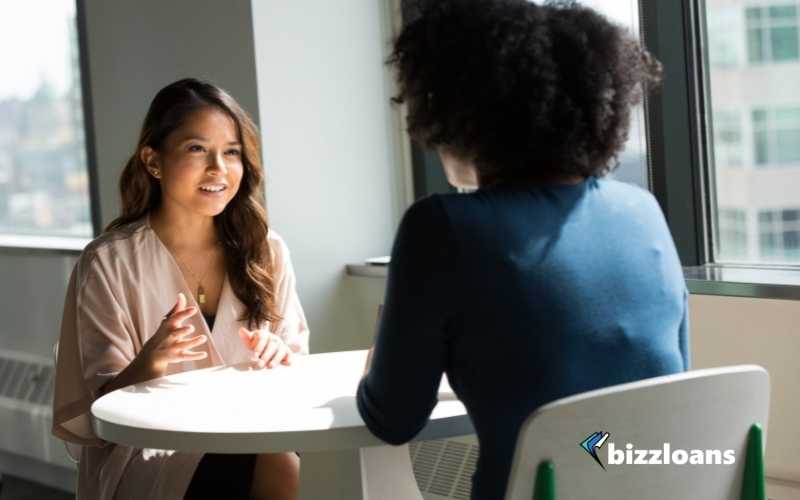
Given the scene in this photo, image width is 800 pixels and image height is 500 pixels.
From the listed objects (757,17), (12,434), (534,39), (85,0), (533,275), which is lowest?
(12,434)

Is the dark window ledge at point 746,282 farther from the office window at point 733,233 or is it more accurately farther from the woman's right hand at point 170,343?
the woman's right hand at point 170,343

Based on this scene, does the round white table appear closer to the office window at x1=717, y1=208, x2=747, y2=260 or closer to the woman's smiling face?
the woman's smiling face

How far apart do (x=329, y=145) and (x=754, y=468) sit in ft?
7.57

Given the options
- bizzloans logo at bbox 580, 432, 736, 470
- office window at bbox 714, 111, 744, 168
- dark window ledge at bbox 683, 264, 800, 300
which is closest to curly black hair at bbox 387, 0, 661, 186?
bizzloans logo at bbox 580, 432, 736, 470

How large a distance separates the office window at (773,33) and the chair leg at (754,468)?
148cm

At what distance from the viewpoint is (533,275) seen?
4.47 ft

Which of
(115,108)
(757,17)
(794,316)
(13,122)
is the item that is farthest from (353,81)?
(13,122)

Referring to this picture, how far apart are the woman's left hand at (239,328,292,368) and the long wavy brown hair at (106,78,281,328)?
0.74 feet

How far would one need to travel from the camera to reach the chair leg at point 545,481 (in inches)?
50.8

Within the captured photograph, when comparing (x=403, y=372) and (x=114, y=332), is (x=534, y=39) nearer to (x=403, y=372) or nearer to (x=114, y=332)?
(x=403, y=372)

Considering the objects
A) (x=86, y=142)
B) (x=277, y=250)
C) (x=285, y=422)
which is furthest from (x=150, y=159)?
(x=86, y=142)

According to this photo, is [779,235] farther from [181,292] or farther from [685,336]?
[181,292]

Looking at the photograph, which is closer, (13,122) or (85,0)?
(85,0)

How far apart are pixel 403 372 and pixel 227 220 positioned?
131cm
